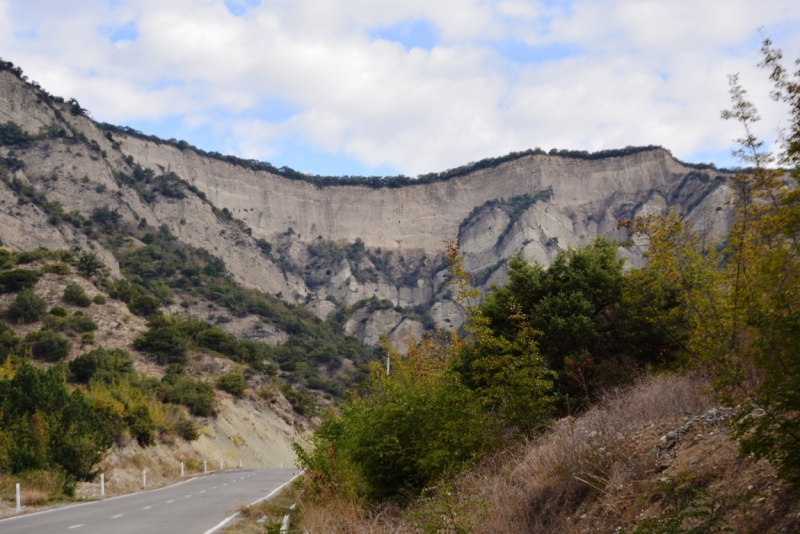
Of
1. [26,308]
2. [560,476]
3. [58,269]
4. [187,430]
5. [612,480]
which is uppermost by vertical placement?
[58,269]

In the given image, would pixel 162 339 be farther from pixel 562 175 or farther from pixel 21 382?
pixel 562 175

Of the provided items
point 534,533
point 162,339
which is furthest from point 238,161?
→ point 534,533

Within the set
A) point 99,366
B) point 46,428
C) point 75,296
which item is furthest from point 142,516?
point 75,296

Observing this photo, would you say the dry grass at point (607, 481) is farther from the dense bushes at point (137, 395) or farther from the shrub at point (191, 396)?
the shrub at point (191, 396)

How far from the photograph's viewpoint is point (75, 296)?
45.6m

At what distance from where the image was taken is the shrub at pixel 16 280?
43938 millimetres

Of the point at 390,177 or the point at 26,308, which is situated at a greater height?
the point at 390,177

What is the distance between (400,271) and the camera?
4779 inches

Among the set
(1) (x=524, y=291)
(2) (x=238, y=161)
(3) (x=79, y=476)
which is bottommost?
(3) (x=79, y=476)

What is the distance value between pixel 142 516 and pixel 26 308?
3512 centimetres

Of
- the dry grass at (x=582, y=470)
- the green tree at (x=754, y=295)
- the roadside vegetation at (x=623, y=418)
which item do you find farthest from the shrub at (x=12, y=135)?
the dry grass at (x=582, y=470)

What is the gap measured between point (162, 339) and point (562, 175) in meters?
97.9

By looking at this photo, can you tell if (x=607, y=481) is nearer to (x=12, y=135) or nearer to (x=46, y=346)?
(x=46, y=346)

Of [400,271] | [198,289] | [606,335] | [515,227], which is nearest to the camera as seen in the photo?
[606,335]
